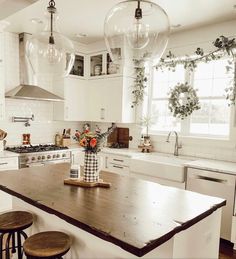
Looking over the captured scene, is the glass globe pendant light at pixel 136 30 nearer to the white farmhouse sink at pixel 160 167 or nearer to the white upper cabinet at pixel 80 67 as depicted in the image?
the white farmhouse sink at pixel 160 167

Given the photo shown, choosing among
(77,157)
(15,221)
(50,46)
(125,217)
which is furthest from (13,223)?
(77,157)

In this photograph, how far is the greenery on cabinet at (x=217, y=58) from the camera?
327 cm

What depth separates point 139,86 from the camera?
439cm

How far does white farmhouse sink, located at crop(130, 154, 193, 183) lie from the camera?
10.7 feet

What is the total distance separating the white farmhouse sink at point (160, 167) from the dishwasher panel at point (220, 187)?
0.18 m

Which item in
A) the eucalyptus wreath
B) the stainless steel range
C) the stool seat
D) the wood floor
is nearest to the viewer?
the stool seat

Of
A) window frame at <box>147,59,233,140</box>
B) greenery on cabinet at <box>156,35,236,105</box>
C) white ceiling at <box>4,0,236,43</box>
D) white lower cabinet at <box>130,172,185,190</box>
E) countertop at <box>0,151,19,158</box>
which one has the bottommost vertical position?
white lower cabinet at <box>130,172,185,190</box>

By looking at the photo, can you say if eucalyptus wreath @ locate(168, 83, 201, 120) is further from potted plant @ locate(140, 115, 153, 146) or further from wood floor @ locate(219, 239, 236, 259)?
wood floor @ locate(219, 239, 236, 259)

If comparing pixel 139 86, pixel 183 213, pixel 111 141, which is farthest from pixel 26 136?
pixel 183 213

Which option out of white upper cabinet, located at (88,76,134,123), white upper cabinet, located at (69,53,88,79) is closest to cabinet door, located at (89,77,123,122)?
white upper cabinet, located at (88,76,134,123)

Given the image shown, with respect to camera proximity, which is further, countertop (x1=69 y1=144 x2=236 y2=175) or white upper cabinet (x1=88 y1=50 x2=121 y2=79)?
white upper cabinet (x1=88 y1=50 x2=121 y2=79)

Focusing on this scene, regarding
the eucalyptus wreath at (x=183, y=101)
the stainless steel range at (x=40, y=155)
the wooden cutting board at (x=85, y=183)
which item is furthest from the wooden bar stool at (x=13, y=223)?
the eucalyptus wreath at (x=183, y=101)

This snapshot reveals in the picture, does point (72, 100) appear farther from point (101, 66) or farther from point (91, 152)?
point (91, 152)

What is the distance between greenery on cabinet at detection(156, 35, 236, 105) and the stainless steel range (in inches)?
88.1
